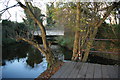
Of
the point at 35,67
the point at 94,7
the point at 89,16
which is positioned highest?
the point at 94,7

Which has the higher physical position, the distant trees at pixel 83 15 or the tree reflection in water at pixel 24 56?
the distant trees at pixel 83 15

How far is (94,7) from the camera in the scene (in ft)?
9.04

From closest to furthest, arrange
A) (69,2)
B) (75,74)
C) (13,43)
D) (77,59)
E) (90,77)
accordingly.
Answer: (90,77)
(75,74)
(69,2)
(77,59)
(13,43)

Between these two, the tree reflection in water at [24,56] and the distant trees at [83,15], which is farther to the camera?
the tree reflection in water at [24,56]

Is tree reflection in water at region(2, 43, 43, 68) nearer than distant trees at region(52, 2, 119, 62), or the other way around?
distant trees at region(52, 2, 119, 62)

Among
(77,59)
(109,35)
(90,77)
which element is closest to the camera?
(90,77)

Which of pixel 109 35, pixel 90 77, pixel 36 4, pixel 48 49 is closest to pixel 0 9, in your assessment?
pixel 36 4

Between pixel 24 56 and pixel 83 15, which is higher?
pixel 83 15

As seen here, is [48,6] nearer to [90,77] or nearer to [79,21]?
[79,21]

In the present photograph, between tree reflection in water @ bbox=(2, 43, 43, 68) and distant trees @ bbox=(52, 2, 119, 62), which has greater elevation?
distant trees @ bbox=(52, 2, 119, 62)

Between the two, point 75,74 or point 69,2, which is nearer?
point 75,74

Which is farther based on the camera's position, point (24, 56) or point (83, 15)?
point (24, 56)

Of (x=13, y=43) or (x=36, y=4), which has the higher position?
(x=36, y=4)

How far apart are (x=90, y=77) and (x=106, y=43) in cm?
392
